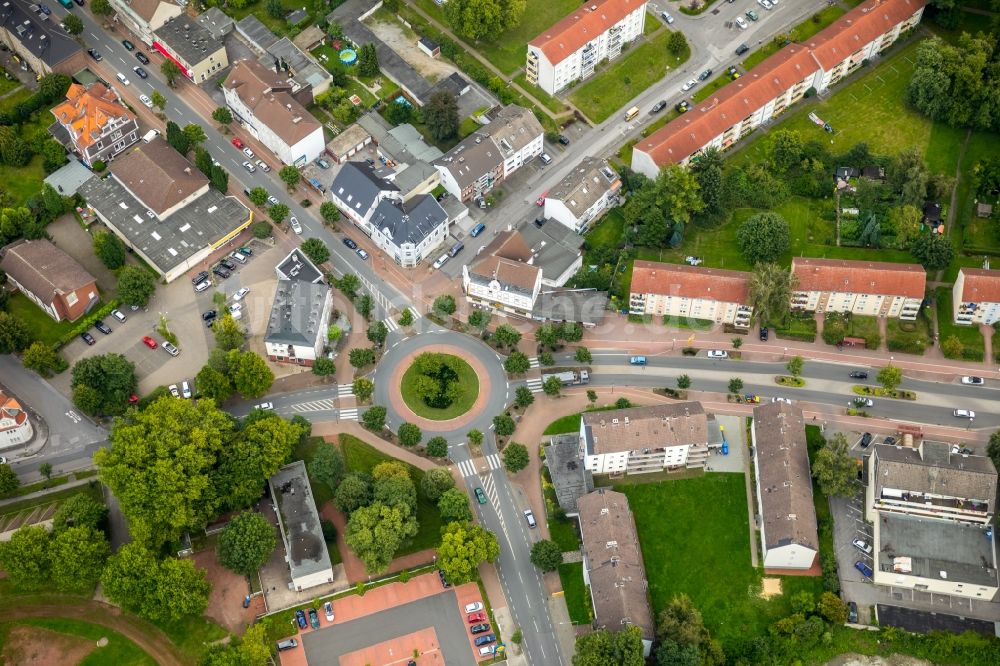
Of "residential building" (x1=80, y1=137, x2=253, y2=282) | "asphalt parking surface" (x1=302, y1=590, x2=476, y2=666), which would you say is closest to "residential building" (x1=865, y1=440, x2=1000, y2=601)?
"asphalt parking surface" (x1=302, y1=590, x2=476, y2=666)

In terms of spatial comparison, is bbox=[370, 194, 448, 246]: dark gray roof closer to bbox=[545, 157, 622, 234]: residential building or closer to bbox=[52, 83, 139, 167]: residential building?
bbox=[545, 157, 622, 234]: residential building

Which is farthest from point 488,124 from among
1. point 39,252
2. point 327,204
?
point 39,252

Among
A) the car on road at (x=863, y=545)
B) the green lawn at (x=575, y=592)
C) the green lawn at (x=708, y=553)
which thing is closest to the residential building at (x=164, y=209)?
the green lawn at (x=708, y=553)

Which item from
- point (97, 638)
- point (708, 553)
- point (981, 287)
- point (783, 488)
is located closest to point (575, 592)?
point (708, 553)

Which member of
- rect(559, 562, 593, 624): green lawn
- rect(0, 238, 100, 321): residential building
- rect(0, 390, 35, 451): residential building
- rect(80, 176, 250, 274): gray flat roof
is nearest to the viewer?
rect(559, 562, 593, 624): green lawn

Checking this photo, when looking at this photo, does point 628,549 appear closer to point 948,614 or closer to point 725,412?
point 725,412

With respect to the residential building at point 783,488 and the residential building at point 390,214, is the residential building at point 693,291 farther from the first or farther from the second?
the residential building at point 390,214
